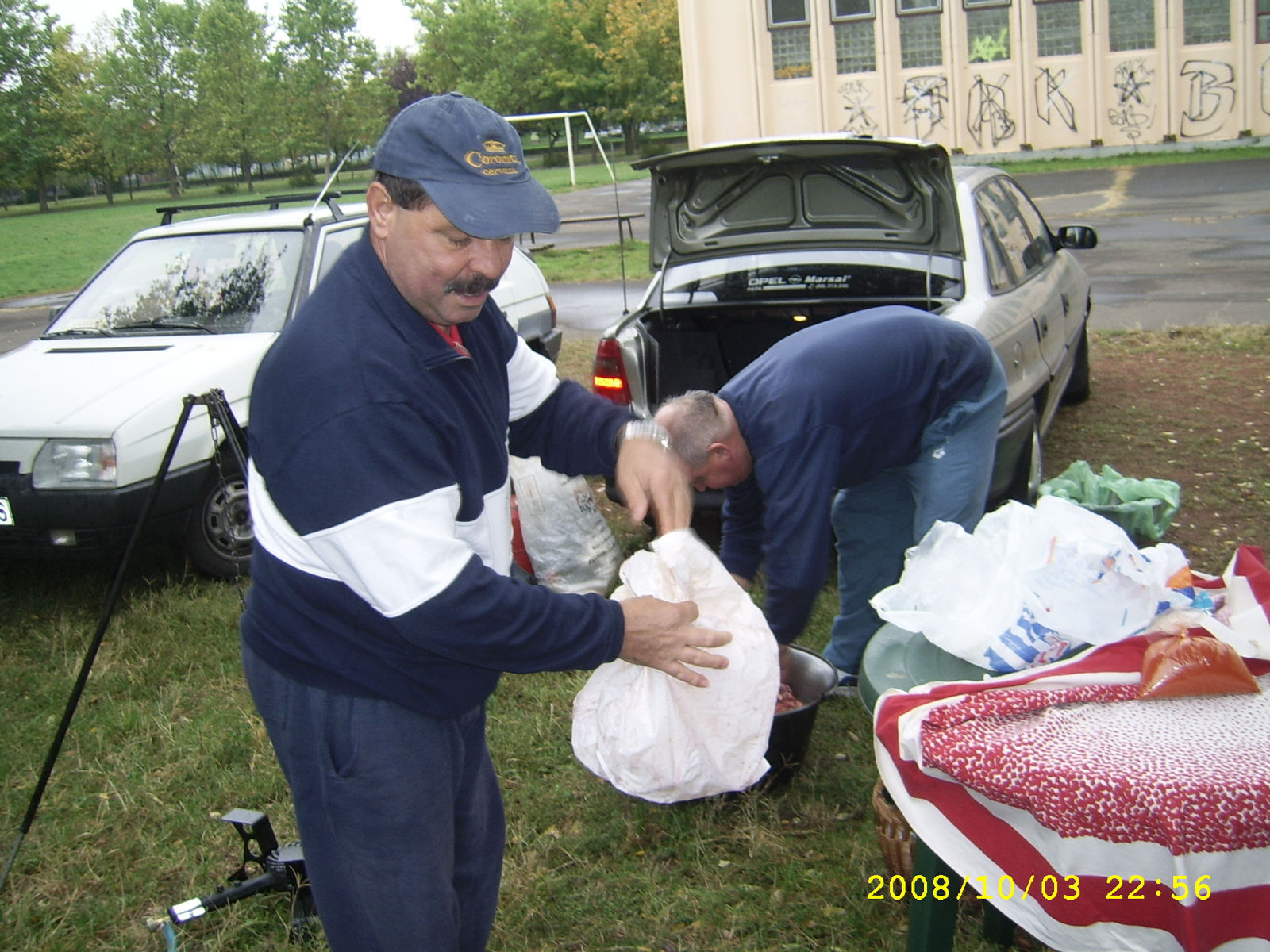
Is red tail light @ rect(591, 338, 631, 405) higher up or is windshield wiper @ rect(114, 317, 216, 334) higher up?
windshield wiper @ rect(114, 317, 216, 334)

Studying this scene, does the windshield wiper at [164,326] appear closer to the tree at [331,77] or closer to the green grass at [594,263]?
the green grass at [594,263]

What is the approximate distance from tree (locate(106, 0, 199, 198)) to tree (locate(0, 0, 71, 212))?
→ 3382 millimetres

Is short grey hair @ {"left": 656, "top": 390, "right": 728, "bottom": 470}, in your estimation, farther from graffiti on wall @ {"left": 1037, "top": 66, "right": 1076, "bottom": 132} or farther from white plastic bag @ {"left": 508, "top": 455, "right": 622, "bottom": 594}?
graffiti on wall @ {"left": 1037, "top": 66, "right": 1076, "bottom": 132}

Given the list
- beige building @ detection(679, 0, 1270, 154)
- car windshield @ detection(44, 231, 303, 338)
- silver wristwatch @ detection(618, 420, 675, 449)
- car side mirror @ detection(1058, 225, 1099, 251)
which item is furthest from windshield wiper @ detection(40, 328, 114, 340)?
beige building @ detection(679, 0, 1270, 154)

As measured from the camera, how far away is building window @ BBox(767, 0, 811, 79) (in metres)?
24.8

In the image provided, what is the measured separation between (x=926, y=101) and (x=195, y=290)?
76.3ft

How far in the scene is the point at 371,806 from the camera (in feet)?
5.90

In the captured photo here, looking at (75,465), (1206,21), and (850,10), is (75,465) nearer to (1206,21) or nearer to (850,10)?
(850,10)

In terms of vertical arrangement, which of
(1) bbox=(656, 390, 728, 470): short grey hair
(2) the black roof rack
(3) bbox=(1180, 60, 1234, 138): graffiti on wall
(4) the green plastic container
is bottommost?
(4) the green plastic container

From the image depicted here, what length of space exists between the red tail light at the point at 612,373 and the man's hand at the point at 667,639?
2.93 meters

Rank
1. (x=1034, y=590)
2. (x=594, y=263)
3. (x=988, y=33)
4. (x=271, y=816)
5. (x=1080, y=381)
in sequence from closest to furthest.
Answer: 1. (x=1034, y=590)
2. (x=271, y=816)
3. (x=1080, y=381)
4. (x=594, y=263)
5. (x=988, y=33)

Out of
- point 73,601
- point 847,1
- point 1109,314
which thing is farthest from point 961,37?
point 73,601

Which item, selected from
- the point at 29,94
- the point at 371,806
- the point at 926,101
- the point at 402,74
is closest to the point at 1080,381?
the point at 371,806

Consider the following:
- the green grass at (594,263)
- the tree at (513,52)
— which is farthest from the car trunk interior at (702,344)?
the tree at (513,52)
